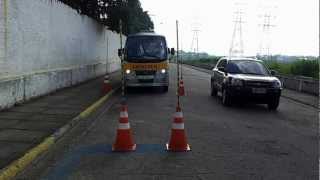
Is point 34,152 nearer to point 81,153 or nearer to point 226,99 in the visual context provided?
point 81,153

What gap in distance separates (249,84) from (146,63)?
6307 millimetres

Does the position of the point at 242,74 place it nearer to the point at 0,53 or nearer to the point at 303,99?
the point at 303,99

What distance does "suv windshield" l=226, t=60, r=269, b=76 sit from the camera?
17.2 metres

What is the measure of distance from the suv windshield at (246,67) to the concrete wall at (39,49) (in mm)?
6162

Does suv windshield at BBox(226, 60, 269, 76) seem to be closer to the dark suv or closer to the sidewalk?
the dark suv

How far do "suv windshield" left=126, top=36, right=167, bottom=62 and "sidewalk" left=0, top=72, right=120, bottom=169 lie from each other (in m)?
4.13

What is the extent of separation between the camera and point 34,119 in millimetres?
11477

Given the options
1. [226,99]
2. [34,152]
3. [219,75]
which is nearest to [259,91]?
[226,99]

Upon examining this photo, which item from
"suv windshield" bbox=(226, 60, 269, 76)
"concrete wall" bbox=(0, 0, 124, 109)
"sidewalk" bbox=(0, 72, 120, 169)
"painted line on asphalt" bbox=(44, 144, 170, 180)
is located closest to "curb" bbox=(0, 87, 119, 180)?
"sidewalk" bbox=(0, 72, 120, 169)

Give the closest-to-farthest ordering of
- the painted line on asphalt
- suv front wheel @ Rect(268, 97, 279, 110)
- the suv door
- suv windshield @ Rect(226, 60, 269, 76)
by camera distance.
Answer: the painted line on asphalt, suv front wheel @ Rect(268, 97, 279, 110), suv windshield @ Rect(226, 60, 269, 76), the suv door

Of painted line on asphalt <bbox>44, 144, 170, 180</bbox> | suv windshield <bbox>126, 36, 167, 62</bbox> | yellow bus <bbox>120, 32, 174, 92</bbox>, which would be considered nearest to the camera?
painted line on asphalt <bbox>44, 144, 170, 180</bbox>

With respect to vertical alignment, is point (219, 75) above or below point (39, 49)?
below

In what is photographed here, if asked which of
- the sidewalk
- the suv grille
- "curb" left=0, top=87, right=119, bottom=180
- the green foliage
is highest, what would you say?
the green foliage

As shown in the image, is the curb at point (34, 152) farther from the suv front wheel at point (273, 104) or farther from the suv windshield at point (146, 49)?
the suv windshield at point (146, 49)
